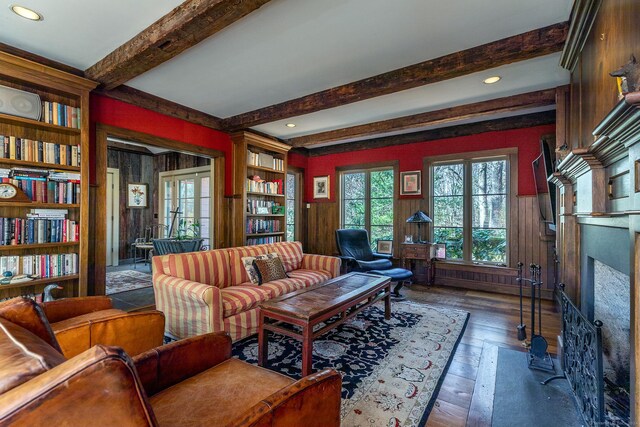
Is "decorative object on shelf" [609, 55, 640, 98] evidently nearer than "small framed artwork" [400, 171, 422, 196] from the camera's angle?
Yes

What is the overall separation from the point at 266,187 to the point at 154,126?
197 centimetres

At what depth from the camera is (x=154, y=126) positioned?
3.77 meters

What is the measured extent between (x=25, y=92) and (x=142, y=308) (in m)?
2.48

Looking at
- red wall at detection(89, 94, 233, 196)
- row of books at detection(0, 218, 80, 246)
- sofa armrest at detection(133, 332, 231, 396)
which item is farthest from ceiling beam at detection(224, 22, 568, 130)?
sofa armrest at detection(133, 332, 231, 396)

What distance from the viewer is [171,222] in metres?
6.83

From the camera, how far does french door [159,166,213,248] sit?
6191mm

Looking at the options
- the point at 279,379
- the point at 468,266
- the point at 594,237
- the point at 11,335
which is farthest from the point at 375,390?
the point at 468,266

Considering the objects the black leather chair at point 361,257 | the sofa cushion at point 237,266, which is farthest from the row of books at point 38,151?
the black leather chair at point 361,257

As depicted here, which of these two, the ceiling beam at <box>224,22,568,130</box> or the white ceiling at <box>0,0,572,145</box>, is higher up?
the white ceiling at <box>0,0,572,145</box>

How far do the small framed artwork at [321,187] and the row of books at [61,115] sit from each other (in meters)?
4.25

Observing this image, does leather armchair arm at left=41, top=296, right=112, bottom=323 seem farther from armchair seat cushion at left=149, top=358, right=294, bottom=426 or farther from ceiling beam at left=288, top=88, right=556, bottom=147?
ceiling beam at left=288, top=88, right=556, bottom=147

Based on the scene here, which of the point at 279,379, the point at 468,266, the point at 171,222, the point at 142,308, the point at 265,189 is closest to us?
the point at 279,379

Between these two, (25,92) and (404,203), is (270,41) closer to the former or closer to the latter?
(25,92)

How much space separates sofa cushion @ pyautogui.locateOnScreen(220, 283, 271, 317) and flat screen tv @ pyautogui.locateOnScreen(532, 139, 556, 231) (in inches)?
128
